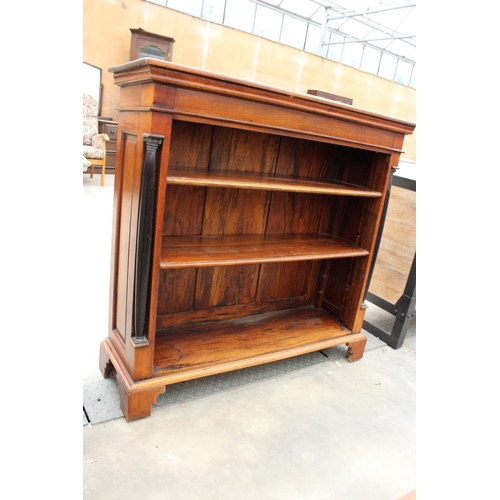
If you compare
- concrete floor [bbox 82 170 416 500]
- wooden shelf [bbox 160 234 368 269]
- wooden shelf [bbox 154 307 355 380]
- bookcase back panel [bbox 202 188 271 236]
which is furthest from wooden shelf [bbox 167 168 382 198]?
concrete floor [bbox 82 170 416 500]

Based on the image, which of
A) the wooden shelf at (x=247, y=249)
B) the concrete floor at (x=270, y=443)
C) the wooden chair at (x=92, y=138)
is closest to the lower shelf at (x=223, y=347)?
the concrete floor at (x=270, y=443)

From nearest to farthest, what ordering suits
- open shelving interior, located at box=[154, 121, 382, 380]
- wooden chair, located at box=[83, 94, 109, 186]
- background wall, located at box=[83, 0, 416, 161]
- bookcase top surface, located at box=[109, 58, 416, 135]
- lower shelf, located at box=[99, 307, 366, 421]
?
1. bookcase top surface, located at box=[109, 58, 416, 135]
2. lower shelf, located at box=[99, 307, 366, 421]
3. open shelving interior, located at box=[154, 121, 382, 380]
4. wooden chair, located at box=[83, 94, 109, 186]
5. background wall, located at box=[83, 0, 416, 161]

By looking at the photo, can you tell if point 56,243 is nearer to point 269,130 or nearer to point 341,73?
point 269,130

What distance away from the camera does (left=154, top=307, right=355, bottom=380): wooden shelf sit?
6.08ft

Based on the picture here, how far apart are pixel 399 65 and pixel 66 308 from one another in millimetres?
13629

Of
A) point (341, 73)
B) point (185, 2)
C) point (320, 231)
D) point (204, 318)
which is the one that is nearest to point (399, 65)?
point (341, 73)

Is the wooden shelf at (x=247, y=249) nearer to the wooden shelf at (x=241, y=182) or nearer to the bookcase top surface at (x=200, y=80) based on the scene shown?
the wooden shelf at (x=241, y=182)

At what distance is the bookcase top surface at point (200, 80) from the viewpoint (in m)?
1.35

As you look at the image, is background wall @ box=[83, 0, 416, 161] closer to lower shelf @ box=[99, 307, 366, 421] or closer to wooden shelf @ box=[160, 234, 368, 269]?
wooden shelf @ box=[160, 234, 368, 269]

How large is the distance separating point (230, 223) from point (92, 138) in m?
4.69

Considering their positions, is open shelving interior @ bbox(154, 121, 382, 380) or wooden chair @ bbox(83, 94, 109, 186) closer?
open shelving interior @ bbox(154, 121, 382, 380)

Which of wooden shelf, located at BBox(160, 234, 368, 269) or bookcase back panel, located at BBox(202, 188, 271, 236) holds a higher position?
bookcase back panel, located at BBox(202, 188, 271, 236)

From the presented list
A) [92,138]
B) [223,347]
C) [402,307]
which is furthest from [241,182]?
[92,138]

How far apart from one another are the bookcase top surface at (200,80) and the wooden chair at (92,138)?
14.2ft
